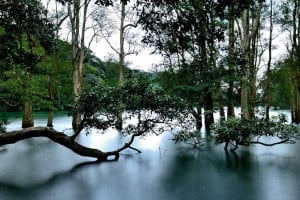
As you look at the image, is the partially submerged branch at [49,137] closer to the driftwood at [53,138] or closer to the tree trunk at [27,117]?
the driftwood at [53,138]

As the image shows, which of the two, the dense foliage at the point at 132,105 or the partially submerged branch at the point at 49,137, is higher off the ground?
the dense foliage at the point at 132,105

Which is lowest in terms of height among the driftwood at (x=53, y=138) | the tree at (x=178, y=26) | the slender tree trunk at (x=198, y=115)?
the driftwood at (x=53, y=138)

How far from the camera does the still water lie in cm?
570

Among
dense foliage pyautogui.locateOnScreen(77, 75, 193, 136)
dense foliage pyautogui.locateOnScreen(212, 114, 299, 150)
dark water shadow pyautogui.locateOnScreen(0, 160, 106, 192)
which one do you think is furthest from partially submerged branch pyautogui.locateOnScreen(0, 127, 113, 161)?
dense foliage pyautogui.locateOnScreen(212, 114, 299, 150)

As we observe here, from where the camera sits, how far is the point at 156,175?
23.5 ft

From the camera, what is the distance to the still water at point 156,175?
570 centimetres

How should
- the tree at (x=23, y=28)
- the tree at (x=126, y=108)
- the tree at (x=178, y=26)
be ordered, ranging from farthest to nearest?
the tree at (x=126, y=108) < the tree at (x=23, y=28) < the tree at (x=178, y=26)

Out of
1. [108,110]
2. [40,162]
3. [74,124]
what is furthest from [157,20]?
[74,124]

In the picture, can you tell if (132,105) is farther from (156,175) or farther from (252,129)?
(252,129)

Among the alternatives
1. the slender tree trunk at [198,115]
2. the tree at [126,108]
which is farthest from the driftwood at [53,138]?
the slender tree trunk at [198,115]

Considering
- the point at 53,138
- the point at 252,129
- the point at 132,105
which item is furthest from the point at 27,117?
the point at 252,129

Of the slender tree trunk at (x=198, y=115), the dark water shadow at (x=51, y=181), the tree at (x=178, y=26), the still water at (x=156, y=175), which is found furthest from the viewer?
the slender tree trunk at (x=198, y=115)

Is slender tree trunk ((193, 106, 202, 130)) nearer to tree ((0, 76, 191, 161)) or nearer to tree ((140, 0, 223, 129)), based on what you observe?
tree ((0, 76, 191, 161))

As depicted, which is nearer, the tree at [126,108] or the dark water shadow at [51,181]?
the dark water shadow at [51,181]
